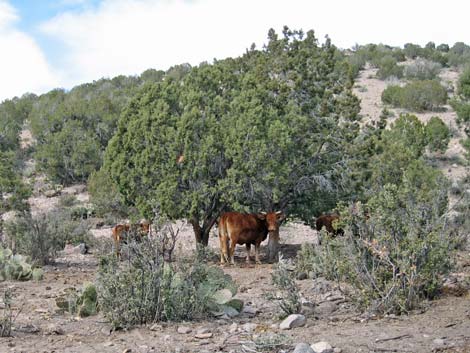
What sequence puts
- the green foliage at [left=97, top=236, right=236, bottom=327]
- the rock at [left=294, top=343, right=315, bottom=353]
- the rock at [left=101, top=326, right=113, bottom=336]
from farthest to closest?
the green foliage at [left=97, top=236, right=236, bottom=327] → the rock at [left=101, top=326, right=113, bottom=336] → the rock at [left=294, top=343, right=315, bottom=353]

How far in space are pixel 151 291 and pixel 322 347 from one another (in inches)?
108

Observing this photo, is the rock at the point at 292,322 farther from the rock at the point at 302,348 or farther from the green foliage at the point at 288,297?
the rock at the point at 302,348

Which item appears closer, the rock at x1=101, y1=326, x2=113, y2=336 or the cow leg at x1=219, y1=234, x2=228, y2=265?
the rock at x1=101, y1=326, x2=113, y2=336

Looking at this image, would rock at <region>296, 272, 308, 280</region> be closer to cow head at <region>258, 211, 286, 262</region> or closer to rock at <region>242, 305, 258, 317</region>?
rock at <region>242, 305, 258, 317</region>

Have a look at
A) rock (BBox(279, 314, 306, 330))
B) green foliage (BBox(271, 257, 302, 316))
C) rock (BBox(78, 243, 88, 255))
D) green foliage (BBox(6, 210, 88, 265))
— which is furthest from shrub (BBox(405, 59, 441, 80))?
rock (BBox(279, 314, 306, 330))

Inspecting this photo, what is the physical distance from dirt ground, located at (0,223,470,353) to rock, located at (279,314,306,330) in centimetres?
10

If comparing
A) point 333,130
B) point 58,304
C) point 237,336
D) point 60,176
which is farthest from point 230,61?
point 60,176

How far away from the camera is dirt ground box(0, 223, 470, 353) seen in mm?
7402

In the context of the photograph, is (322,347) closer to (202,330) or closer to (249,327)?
(249,327)

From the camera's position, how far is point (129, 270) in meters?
9.06

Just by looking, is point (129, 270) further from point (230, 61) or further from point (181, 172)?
point (230, 61)

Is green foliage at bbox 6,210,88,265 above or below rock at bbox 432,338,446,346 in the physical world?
above

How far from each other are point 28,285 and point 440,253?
7856 millimetres

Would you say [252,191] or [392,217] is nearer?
[392,217]
